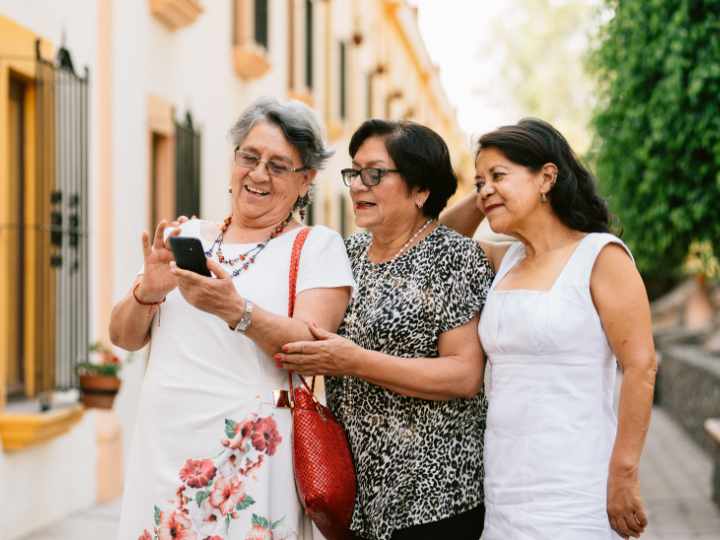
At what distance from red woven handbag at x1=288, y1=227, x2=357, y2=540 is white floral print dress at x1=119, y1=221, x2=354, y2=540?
0.14 ft

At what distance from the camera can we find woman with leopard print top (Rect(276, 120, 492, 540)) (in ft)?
7.84

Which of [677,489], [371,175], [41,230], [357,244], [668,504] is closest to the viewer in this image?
[371,175]

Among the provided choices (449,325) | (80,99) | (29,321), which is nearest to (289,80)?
(80,99)

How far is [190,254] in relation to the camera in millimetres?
2107

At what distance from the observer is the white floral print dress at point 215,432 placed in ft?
7.43

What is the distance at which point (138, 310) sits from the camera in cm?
235

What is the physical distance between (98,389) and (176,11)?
3310 mm

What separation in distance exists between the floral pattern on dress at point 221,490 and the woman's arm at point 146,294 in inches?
15.7

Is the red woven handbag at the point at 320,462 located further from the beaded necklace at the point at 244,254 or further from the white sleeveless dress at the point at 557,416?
the white sleeveless dress at the point at 557,416

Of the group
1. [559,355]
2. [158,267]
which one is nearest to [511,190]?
[559,355]

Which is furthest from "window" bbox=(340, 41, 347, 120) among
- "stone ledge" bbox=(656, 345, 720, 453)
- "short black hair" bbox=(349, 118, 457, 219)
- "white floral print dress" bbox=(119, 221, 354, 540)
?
"white floral print dress" bbox=(119, 221, 354, 540)

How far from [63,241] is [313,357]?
3.55 meters

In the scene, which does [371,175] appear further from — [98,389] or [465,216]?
[98,389]

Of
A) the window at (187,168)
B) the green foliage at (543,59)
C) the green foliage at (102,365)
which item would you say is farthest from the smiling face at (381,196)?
the green foliage at (543,59)
